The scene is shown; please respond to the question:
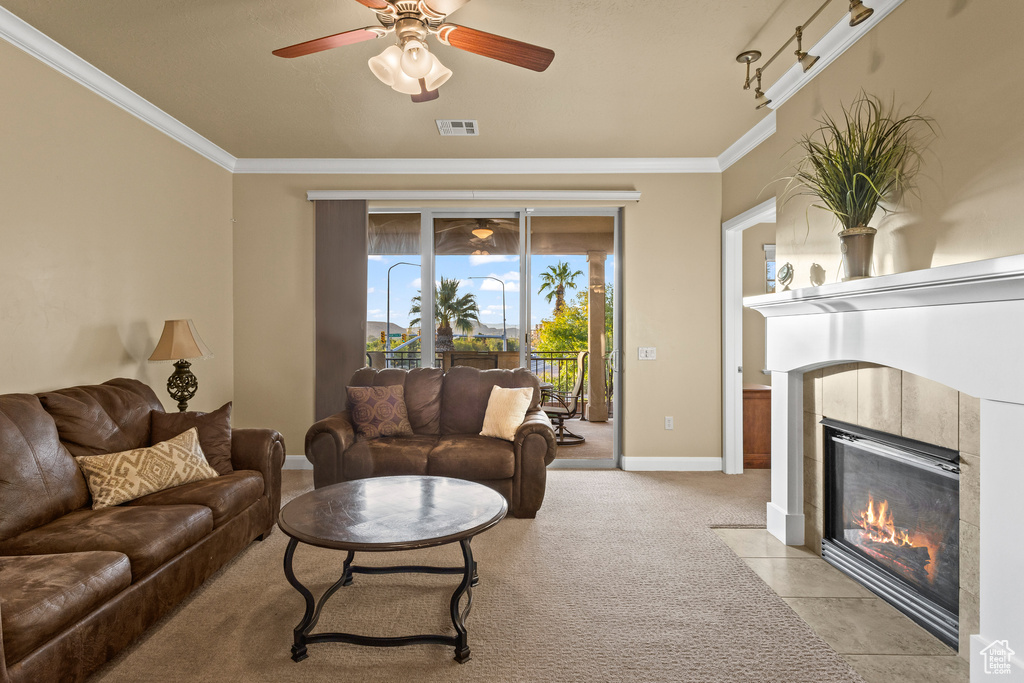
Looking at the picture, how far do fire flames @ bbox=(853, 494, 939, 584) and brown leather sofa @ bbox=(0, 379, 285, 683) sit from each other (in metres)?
3.15

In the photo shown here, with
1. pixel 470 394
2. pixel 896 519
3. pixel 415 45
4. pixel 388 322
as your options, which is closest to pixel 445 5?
pixel 415 45

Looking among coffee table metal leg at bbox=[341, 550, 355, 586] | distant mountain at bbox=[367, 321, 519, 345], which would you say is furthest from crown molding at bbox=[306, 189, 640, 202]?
coffee table metal leg at bbox=[341, 550, 355, 586]

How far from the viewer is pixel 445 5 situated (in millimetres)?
1885

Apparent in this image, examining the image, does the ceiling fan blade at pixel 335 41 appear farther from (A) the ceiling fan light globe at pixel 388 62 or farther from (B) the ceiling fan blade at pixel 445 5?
(B) the ceiling fan blade at pixel 445 5

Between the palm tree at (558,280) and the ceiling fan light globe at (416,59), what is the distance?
2.85 meters

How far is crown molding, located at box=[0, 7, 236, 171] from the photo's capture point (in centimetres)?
258

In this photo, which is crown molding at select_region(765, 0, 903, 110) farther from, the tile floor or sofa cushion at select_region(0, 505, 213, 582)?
sofa cushion at select_region(0, 505, 213, 582)

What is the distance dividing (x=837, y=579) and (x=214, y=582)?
307 centimetres

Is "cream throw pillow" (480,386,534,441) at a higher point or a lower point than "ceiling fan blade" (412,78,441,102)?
lower

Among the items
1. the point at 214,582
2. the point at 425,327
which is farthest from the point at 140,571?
the point at 425,327

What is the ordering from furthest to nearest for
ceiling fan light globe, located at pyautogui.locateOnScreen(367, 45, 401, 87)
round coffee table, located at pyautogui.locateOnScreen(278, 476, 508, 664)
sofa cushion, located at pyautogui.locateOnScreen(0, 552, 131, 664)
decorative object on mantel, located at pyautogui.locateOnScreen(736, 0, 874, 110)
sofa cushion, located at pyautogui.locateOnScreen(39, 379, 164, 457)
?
sofa cushion, located at pyautogui.locateOnScreen(39, 379, 164, 457) < ceiling fan light globe, located at pyautogui.locateOnScreen(367, 45, 401, 87) < decorative object on mantel, located at pyautogui.locateOnScreen(736, 0, 874, 110) < round coffee table, located at pyautogui.locateOnScreen(278, 476, 508, 664) < sofa cushion, located at pyautogui.locateOnScreen(0, 552, 131, 664)

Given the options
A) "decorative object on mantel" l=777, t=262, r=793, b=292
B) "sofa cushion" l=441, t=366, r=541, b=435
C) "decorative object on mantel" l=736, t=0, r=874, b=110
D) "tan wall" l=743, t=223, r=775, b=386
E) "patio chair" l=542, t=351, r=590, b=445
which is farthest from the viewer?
"tan wall" l=743, t=223, r=775, b=386

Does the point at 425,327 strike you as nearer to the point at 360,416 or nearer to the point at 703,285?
the point at 360,416

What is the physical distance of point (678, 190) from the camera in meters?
4.68
